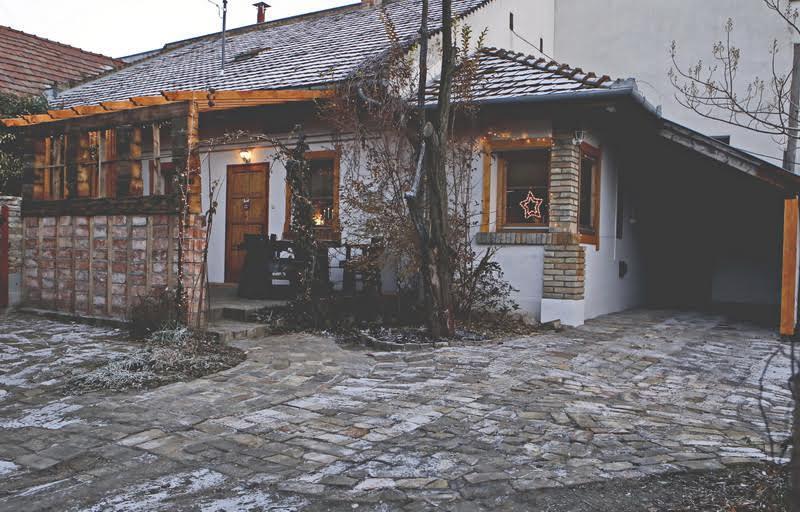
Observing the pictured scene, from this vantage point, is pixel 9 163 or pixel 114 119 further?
pixel 9 163

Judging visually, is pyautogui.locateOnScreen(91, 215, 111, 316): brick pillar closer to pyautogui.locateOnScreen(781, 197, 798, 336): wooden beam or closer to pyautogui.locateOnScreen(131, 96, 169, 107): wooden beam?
pyautogui.locateOnScreen(131, 96, 169, 107): wooden beam

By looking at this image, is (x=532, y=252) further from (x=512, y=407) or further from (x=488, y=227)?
(x=512, y=407)

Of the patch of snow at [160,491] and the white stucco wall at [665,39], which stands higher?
the white stucco wall at [665,39]

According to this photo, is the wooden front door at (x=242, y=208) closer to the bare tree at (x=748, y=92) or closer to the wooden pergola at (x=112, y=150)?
the wooden pergola at (x=112, y=150)

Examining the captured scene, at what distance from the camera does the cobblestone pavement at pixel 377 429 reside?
3326 millimetres

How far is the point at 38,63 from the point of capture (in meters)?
16.5

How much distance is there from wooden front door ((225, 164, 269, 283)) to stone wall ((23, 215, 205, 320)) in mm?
3096

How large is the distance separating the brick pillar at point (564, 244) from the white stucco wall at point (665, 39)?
7758 millimetres

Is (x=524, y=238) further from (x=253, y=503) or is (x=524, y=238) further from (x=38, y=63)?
(x=38, y=63)

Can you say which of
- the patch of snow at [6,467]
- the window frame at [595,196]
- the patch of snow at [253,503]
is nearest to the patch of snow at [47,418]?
the patch of snow at [6,467]

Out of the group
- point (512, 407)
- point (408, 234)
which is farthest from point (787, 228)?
point (512, 407)

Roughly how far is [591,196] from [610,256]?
1281mm

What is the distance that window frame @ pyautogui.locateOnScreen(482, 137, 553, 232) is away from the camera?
9172 millimetres

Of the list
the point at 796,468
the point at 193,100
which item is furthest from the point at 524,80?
the point at 796,468
